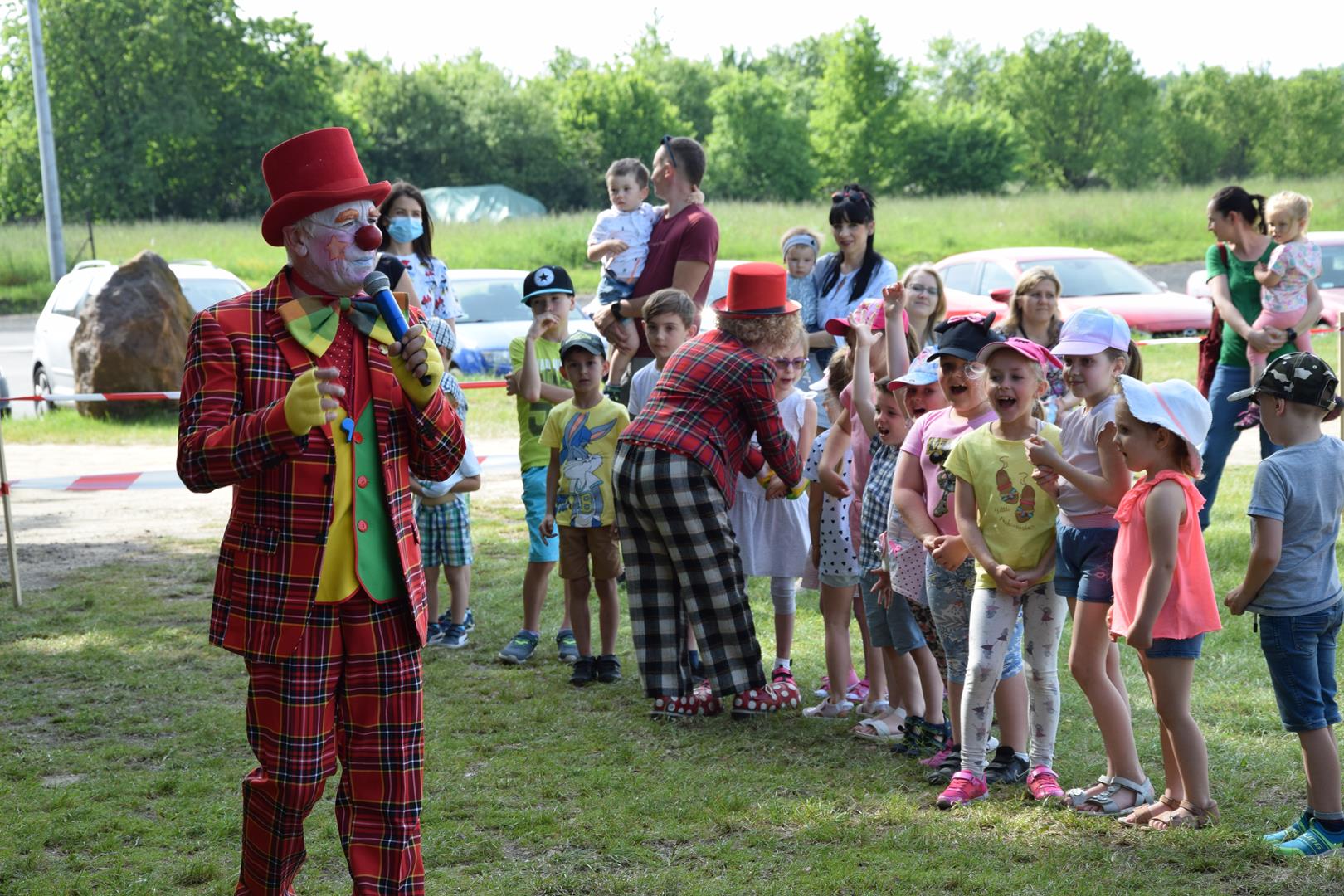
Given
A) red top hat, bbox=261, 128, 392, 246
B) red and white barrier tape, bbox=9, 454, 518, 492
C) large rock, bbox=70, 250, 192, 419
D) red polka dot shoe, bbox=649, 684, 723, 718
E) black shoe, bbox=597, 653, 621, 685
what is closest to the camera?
red top hat, bbox=261, 128, 392, 246

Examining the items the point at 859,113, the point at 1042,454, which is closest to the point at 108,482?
the point at 1042,454

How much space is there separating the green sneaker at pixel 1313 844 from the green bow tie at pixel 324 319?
3003mm

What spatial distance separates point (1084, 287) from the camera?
17.8 meters

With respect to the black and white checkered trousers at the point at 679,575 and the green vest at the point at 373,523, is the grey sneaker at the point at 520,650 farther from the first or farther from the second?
the green vest at the point at 373,523

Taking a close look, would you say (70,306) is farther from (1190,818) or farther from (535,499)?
(1190,818)

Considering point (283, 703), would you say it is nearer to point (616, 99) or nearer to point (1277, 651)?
point (1277, 651)

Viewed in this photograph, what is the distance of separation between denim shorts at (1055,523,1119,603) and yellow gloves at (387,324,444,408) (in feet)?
7.37

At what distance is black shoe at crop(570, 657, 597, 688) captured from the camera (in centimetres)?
636

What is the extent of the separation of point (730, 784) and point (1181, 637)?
171 cm

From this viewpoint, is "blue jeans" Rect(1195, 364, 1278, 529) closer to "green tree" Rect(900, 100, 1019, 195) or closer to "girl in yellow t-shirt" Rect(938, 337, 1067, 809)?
"girl in yellow t-shirt" Rect(938, 337, 1067, 809)

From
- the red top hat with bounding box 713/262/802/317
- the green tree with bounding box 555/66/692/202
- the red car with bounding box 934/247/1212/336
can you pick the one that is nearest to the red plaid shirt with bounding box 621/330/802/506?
the red top hat with bounding box 713/262/802/317

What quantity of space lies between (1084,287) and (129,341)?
1171 centimetres

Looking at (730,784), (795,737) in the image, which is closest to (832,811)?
(730,784)

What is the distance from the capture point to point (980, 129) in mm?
58688
